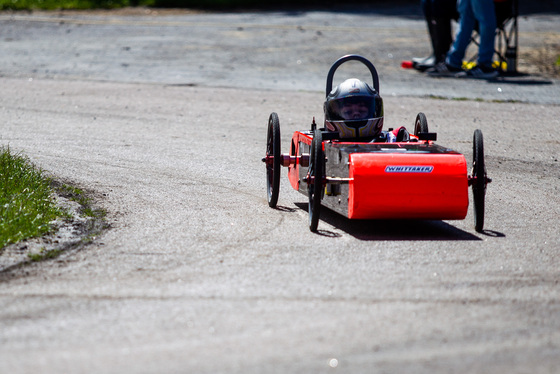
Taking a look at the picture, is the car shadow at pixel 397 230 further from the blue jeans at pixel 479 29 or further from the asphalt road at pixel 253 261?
the blue jeans at pixel 479 29

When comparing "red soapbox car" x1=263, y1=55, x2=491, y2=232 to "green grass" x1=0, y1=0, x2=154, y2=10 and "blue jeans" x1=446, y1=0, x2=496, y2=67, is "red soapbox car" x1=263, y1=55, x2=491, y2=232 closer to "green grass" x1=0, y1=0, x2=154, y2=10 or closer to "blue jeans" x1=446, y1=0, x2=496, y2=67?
"blue jeans" x1=446, y1=0, x2=496, y2=67

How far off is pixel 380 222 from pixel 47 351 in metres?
3.81

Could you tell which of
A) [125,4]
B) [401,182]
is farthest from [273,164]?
[125,4]

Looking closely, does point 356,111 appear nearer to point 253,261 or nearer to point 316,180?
point 316,180

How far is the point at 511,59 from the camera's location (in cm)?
1806

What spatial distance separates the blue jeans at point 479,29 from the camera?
678 inches

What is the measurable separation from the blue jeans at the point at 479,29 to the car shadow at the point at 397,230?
10707 mm

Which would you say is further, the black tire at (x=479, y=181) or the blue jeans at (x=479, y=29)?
the blue jeans at (x=479, y=29)

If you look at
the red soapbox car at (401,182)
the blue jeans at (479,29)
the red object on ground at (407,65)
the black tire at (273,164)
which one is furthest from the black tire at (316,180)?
the red object on ground at (407,65)

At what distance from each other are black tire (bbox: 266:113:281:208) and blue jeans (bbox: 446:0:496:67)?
1008 centimetres

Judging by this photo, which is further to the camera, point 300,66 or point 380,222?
point 300,66

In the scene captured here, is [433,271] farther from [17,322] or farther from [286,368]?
[17,322]

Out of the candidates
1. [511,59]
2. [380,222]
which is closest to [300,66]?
[511,59]

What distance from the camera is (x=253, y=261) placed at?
20.0 ft
